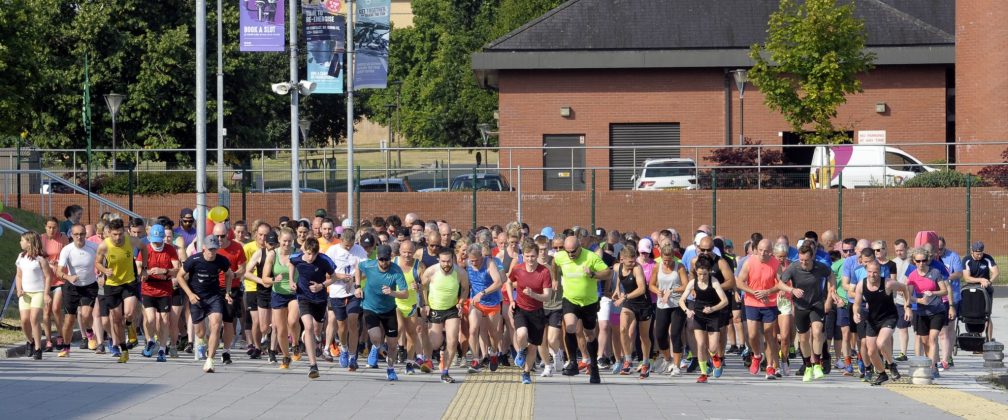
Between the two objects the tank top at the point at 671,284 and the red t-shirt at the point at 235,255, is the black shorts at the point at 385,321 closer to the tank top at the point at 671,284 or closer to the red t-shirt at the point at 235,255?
the red t-shirt at the point at 235,255

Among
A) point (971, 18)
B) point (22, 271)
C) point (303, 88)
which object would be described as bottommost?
point (22, 271)

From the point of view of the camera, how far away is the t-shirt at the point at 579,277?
50.5 ft

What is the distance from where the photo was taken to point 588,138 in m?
40.8

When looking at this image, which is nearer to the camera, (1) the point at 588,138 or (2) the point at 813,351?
(2) the point at 813,351

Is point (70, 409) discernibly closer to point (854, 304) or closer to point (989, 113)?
point (854, 304)

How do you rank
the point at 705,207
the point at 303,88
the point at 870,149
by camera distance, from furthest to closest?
the point at 870,149 < the point at 705,207 < the point at 303,88

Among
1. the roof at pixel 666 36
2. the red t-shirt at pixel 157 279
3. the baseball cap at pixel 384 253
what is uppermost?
the roof at pixel 666 36

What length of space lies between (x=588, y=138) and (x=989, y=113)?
11.2 m

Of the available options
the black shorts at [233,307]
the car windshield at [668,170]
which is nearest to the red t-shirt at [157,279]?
the black shorts at [233,307]

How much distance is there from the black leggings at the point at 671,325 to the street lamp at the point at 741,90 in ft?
68.5

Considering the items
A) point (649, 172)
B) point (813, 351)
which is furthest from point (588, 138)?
Answer: point (813, 351)

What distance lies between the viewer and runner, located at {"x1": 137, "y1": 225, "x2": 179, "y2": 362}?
16312mm

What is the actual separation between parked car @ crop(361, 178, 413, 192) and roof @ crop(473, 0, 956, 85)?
7.10 metres

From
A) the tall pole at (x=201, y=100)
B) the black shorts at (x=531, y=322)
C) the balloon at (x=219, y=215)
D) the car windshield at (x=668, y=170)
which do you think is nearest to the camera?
the black shorts at (x=531, y=322)
